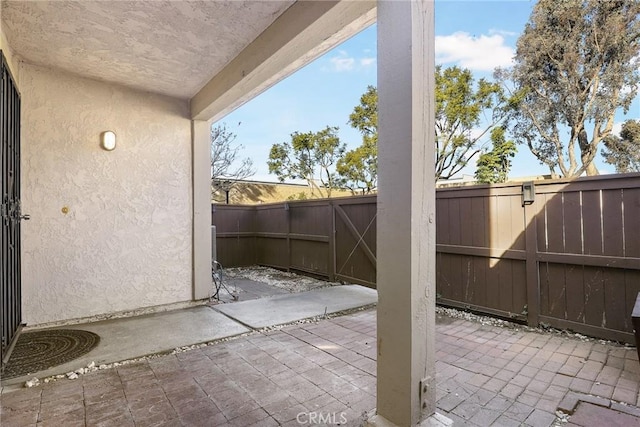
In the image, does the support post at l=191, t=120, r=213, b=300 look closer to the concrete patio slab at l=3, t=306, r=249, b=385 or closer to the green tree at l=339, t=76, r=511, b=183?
the concrete patio slab at l=3, t=306, r=249, b=385

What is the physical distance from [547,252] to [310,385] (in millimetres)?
2782

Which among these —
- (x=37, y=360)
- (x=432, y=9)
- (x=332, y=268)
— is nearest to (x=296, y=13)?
(x=432, y=9)

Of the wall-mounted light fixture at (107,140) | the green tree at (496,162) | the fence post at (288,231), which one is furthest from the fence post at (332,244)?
the green tree at (496,162)

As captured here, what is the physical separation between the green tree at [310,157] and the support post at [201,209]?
316 inches

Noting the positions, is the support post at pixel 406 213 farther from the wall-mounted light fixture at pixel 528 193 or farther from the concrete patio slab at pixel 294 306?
the wall-mounted light fixture at pixel 528 193

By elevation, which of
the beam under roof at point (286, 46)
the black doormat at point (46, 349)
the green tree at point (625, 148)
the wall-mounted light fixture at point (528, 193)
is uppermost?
the green tree at point (625, 148)

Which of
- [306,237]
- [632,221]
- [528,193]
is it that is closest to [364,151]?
[306,237]

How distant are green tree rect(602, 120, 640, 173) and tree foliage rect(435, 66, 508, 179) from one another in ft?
11.0

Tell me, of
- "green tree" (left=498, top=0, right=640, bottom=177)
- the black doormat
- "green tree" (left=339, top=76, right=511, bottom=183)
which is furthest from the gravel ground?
"green tree" (left=498, top=0, right=640, bottom=177)

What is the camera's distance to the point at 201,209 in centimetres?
423

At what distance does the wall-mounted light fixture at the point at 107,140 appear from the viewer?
3543 mm

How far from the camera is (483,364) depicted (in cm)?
247

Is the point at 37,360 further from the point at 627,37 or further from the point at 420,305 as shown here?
the point at 627,37

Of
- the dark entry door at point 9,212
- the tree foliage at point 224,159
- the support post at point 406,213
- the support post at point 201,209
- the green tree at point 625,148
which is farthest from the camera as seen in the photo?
the tree foliage at point 224,159
